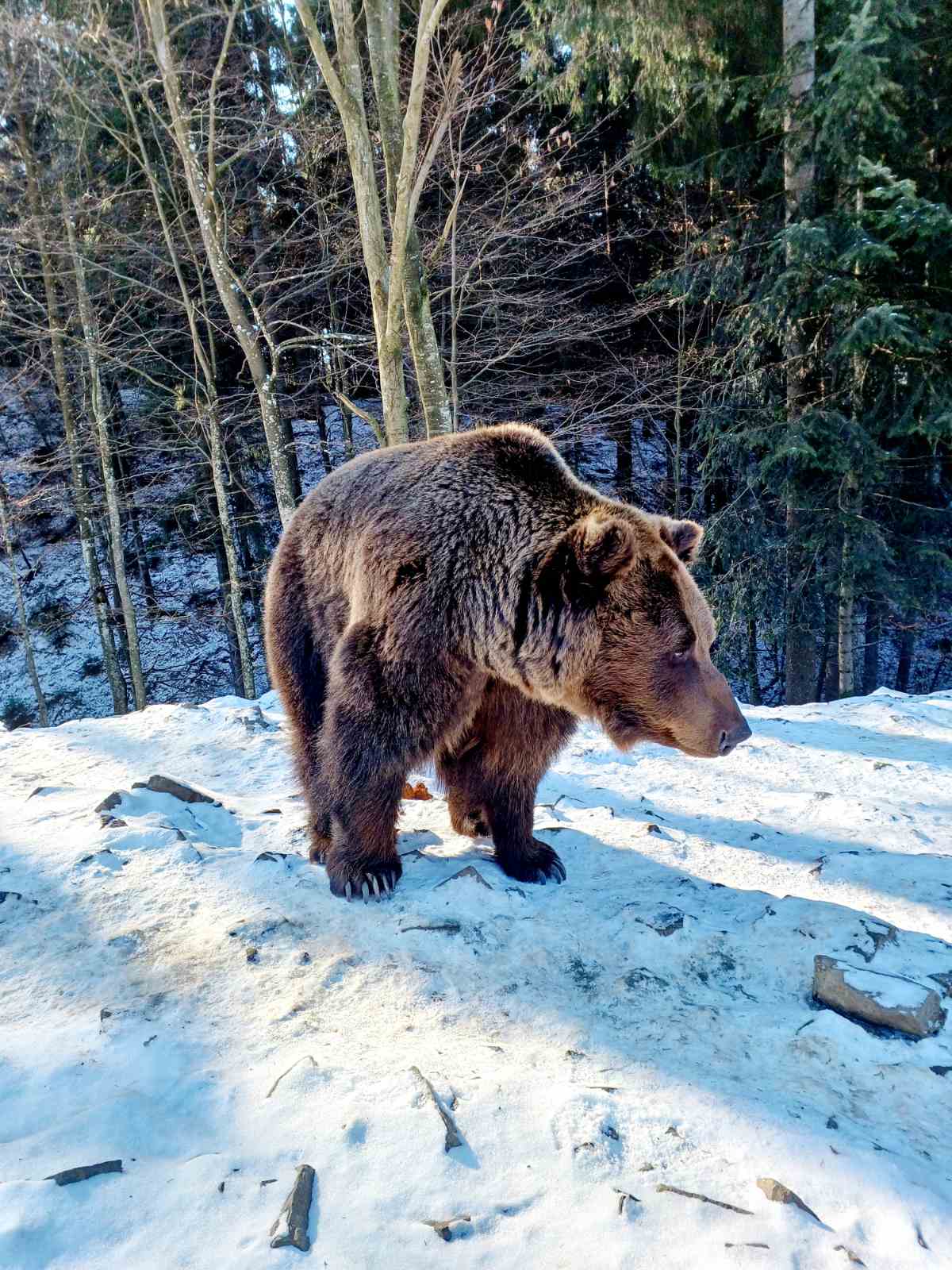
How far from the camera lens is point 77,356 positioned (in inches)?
585

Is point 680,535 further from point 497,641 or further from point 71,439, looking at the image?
point 71,439

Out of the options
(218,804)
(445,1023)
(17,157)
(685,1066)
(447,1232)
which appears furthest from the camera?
(17,157)

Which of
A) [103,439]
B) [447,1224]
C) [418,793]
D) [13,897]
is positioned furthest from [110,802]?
[103,439]

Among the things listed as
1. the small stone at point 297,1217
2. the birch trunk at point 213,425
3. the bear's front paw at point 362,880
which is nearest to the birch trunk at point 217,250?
the birch trunk at point 213,425

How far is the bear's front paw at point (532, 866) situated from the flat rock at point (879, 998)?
1.19 meters

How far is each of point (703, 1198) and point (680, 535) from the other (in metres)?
2.22

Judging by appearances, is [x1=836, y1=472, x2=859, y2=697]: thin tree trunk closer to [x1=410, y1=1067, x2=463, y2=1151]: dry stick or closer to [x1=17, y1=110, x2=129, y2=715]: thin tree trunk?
[x1=410, y1=1067, x2=463, y2=1151]: dry stick

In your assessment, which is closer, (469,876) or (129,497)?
(469,876)

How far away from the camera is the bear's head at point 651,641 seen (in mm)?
2977

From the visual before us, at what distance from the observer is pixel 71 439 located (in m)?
13.8

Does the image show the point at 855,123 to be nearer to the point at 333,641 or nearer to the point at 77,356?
the point at 333,641

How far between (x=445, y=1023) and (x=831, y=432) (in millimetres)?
10294

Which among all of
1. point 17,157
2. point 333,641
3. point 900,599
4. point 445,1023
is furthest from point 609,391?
point 445,1023

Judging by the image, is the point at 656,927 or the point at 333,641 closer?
the point at 656,927
